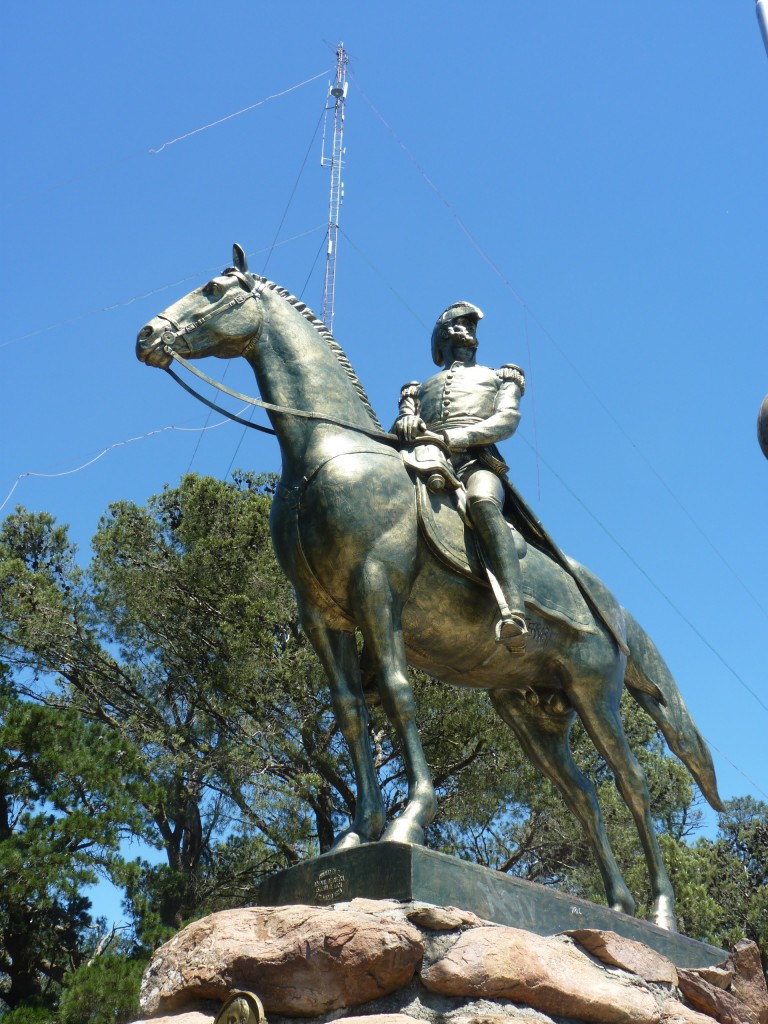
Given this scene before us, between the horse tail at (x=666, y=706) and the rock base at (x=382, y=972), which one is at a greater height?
the horse tail at (x=666, y=706)

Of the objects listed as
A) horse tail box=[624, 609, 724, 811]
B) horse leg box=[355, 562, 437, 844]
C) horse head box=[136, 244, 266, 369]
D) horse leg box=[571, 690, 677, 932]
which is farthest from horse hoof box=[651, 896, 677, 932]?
horse head box=[136, 244, 266, 369]

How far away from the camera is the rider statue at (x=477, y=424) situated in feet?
20.4

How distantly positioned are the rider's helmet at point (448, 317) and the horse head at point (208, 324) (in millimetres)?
1347

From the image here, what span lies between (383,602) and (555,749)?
192 cm

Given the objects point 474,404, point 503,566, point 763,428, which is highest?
point 474,404

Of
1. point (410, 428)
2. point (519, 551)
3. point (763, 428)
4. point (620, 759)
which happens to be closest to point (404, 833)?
point (519, 551)

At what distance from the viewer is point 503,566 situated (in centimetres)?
622

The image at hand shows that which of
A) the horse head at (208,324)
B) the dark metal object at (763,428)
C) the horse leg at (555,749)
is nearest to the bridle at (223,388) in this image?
the horse head at (208,324)

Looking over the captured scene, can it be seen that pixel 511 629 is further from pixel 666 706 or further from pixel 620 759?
pixel 666 706

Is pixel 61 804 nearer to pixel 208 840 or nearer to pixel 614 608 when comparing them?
pixel 208 840

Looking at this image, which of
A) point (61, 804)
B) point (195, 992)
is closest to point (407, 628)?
point (195, 992)

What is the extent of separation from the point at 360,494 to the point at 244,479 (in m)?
14.8

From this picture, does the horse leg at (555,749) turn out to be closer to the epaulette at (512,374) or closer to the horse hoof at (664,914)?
the horse hoof at (664,914)

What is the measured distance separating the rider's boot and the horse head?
5.44ft
